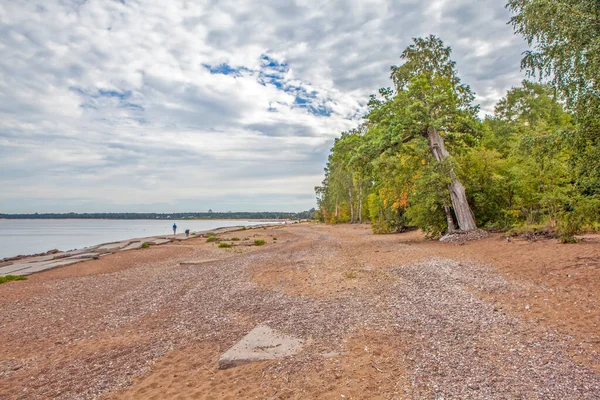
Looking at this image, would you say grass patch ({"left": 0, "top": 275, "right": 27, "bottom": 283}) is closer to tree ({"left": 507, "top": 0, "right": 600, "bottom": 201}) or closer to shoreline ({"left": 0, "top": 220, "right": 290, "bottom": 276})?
shoreline ({"left": 0, "top": 220, "right": 290, "bottom": 276})

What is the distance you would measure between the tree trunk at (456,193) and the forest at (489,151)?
0.19 ft

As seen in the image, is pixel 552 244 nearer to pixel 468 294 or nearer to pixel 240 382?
pixel 468 294

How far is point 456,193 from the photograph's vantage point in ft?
65.5

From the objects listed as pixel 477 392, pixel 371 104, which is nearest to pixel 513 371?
pixel 477 392

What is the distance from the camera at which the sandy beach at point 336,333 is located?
435 centimetres

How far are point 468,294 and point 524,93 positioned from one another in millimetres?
40770

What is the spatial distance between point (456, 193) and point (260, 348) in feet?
58.2

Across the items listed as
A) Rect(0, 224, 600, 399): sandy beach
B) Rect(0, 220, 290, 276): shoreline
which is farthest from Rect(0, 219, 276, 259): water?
Rect(0, 224, 600, 399): sandy beach

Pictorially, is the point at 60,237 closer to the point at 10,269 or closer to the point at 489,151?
the point at 10,269

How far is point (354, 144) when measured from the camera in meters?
23.0

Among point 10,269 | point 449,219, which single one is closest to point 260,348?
point 449,219

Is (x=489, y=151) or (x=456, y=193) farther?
(x=489, y=151)

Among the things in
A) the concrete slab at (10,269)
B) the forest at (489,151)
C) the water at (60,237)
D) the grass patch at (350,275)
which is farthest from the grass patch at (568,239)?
the water at (60,237)

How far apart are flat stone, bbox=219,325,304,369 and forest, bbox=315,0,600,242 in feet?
28.5
